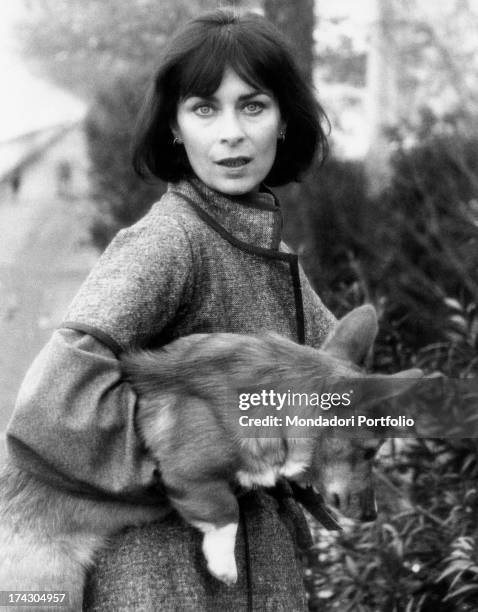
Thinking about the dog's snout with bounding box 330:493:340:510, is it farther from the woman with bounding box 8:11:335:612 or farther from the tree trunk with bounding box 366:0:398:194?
the tree trunk with bounding box 366:0:398:194

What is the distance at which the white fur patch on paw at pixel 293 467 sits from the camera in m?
2.27

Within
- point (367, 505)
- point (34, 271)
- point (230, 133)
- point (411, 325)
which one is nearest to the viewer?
point (367, 505)

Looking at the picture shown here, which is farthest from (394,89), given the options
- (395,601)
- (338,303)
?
(395,601)

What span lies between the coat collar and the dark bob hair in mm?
129

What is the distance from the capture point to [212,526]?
7.30 feet

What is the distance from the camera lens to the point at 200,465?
2.19m

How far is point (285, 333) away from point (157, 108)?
27.8 inches

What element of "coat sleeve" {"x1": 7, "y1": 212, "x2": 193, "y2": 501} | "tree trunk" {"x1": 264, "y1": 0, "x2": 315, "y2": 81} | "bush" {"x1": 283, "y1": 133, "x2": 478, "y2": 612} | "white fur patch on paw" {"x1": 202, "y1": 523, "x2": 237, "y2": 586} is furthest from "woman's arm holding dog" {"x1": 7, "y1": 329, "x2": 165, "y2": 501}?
"tree trunk" {"x1": 264, "y1": 0, "x2": 315, "y2": 81}

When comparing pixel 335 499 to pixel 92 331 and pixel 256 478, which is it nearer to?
pixel 256 478

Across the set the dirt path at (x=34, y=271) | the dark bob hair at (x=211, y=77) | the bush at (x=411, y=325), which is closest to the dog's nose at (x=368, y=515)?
the dark bob hair at (x=211, y=77)

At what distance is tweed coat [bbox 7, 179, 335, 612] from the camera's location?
7.00ft

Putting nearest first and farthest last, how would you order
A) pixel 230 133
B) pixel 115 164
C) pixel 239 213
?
pixel 230 133, pixel 239 213, pixel 115 164

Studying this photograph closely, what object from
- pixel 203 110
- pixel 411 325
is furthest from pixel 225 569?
pixel 411 325

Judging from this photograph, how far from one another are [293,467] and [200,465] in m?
0.23
